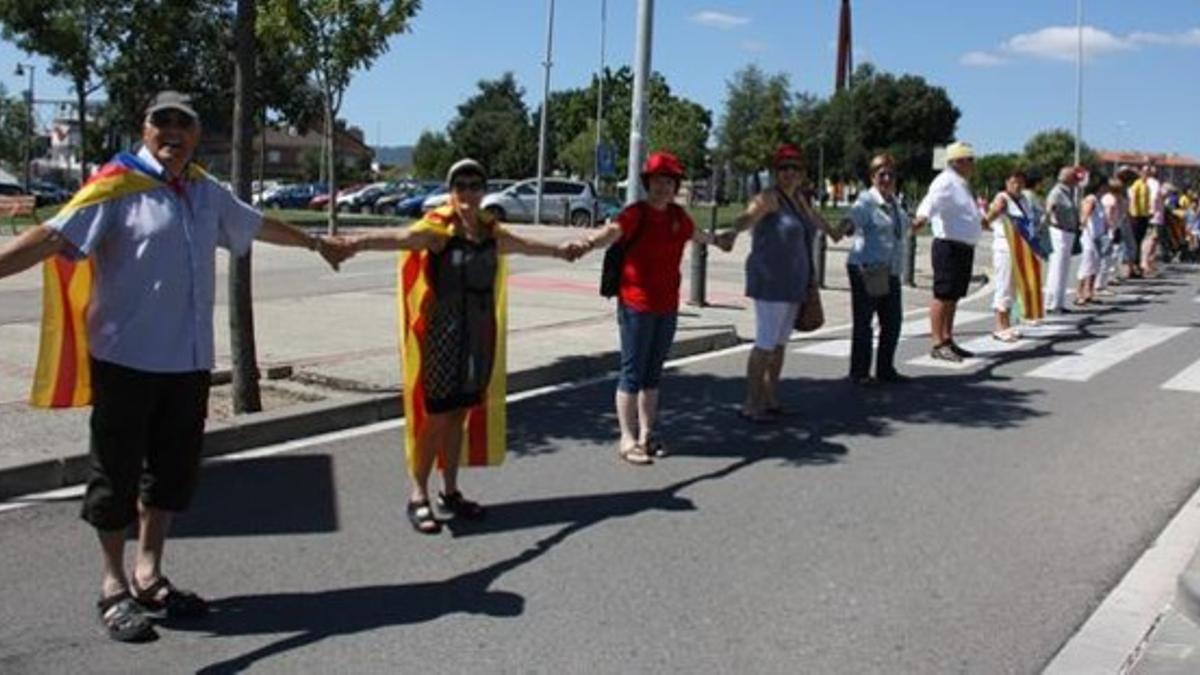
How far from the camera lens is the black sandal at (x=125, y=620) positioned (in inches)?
177

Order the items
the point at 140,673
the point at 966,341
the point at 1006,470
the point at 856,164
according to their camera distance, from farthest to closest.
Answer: the point at 856,164 < the point at 966,341 < the point at 1006,470 < the point at 140,673

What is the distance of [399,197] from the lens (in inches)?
2121

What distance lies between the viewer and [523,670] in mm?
4332

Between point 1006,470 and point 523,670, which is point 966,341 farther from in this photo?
point 523,670

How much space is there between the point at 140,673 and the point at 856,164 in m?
81.4

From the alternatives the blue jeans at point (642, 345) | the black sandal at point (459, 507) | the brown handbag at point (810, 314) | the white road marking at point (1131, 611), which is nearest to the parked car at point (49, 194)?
the brown handbag at point (810, 314)

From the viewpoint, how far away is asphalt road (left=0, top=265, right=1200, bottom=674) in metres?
4.54

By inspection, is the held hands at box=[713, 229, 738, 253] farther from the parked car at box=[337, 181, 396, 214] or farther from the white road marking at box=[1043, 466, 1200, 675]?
the parked car at box=[337, 181, 396, 214]

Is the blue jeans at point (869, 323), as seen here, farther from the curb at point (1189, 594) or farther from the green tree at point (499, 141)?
the green tree at point (499, 141)

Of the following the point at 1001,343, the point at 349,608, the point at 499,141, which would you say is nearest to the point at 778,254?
the point at 349,608

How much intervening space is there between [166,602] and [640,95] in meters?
9.20

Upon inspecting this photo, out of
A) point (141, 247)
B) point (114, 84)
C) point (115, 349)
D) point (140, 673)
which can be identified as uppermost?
point (114, 84)

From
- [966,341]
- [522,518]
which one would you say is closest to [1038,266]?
[966,341]

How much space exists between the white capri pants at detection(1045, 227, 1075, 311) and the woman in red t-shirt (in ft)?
28.4
